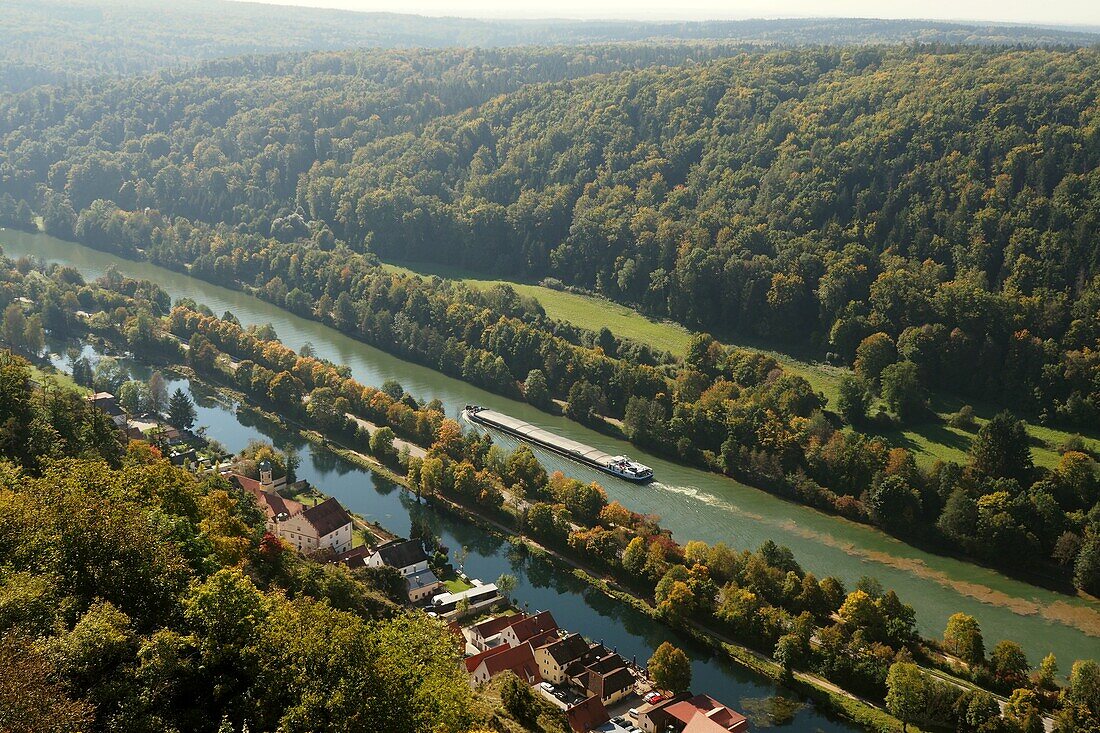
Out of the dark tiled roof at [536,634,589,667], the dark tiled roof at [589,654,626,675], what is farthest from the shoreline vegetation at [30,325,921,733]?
the dark tiled roof at [536,634,589,667]

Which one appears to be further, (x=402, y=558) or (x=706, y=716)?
(x=402, y=558)

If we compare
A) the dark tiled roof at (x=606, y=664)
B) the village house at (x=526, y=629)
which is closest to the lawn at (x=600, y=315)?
the village house at (x=526, y=629)

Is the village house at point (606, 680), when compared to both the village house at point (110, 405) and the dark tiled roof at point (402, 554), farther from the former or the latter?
the village house at point (110, 405)

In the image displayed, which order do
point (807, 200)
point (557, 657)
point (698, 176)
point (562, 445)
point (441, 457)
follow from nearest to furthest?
point (557, 657) < point (441, 457) < point (562, 445) < point (807, 200) < point (698, 176)

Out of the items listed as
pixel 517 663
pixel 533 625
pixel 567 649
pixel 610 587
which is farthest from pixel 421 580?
pixel 610 587

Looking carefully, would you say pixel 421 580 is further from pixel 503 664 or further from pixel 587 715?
pixel 587 715

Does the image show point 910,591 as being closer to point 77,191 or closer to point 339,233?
point 339,233

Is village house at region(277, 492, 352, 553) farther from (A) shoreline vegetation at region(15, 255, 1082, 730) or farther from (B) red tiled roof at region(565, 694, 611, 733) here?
(B) red tiled roof at region(565, 694, 611, 733)
